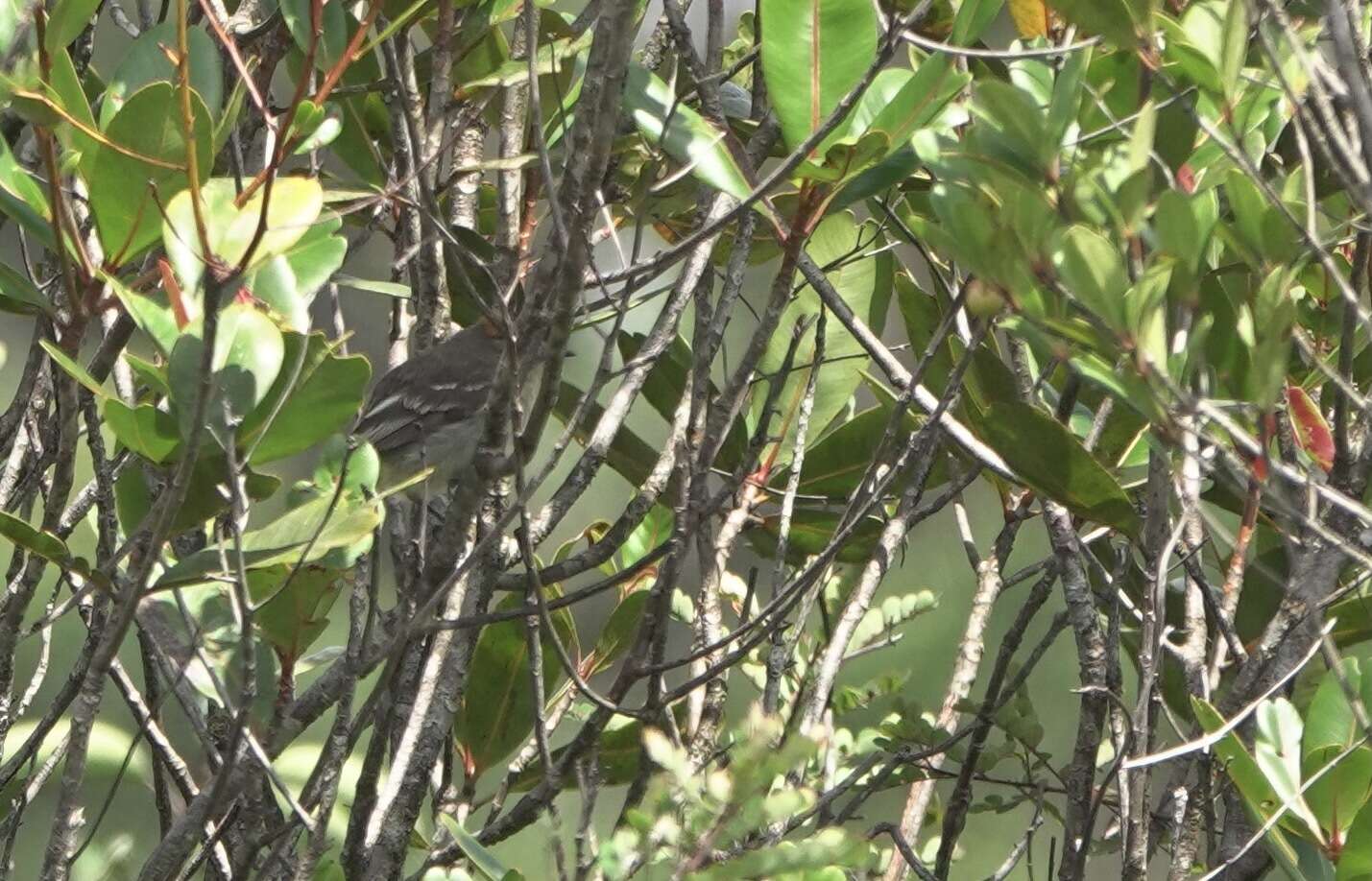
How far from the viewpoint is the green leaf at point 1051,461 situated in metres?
1.95

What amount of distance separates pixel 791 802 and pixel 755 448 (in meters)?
1.17

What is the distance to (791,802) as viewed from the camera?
104 cm

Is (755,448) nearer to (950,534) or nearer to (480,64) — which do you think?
(480,64)

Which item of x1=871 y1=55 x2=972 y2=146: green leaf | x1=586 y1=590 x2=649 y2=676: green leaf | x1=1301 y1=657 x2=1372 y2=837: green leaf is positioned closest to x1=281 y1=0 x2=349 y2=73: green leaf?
x1=871 y1=55 x2=972 y2=146: green leaf

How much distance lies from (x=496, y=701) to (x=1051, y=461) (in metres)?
1.12

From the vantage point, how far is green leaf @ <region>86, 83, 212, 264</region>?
1.78 metres

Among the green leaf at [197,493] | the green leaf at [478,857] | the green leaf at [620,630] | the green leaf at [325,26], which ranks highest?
the green leaf at [325,26]

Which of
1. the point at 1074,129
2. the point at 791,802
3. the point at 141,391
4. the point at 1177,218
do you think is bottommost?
the point at 791,802

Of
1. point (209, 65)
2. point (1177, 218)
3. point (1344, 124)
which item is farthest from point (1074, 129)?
point (209, 65)

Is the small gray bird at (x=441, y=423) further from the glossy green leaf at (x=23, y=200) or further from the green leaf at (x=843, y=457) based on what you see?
the glossy green leaf at (x=23, y=200)

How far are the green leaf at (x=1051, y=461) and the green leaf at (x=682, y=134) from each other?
16.8 inches

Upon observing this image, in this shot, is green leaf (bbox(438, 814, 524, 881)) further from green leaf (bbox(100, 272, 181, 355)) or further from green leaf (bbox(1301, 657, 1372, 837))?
green leaf (bbox(1301, 657, 1372, 837))

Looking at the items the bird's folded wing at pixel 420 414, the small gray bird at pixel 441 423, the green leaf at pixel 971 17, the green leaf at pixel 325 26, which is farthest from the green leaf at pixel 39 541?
the small gray bird at pixel 441 423

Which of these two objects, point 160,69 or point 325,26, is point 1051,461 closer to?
point 325,26
